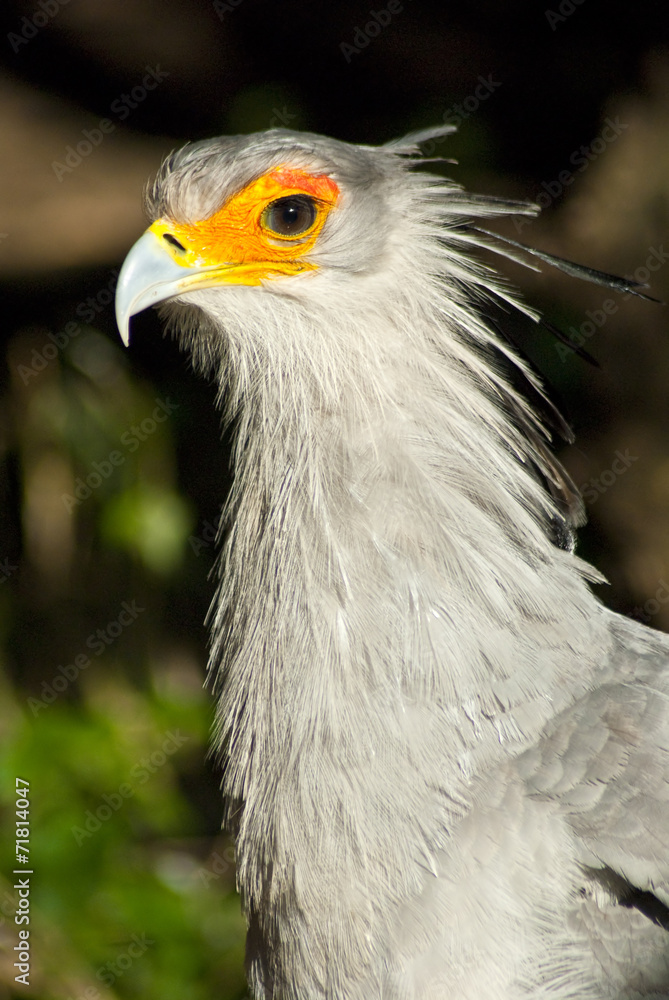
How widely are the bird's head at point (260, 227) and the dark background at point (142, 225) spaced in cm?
162

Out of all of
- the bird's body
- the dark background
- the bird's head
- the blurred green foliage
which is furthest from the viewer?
the dark background

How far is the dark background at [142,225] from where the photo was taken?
123 inches

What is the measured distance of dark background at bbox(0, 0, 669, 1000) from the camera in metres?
3.13

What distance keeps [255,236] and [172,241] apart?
16 cm

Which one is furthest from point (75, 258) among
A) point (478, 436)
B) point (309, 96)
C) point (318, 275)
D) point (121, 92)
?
point (478, 436)

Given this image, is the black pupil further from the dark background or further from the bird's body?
the dark background

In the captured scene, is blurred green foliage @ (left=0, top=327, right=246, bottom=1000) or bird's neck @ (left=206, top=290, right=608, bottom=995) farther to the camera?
blurred green foliage @ (left=0, top=327, right=246, bottom=1000)

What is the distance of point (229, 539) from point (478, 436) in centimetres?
49

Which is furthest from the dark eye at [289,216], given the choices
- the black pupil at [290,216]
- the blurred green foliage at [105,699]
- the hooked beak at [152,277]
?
the blurred green foliage at [105,699]

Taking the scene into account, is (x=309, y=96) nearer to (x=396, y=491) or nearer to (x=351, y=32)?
(x=351, y=32)

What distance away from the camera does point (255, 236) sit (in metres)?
1.56

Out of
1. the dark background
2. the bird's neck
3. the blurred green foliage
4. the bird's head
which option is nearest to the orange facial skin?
the bird's head

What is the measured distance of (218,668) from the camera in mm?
1647

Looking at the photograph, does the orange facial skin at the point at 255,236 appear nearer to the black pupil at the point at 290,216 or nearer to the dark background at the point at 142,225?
the black pupil at the point at 290,216
